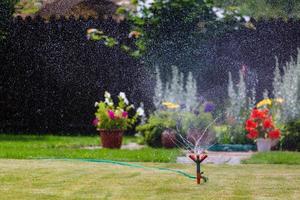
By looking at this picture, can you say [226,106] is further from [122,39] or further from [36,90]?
[36,90]

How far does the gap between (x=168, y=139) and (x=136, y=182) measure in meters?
3.47

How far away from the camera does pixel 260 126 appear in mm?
9078

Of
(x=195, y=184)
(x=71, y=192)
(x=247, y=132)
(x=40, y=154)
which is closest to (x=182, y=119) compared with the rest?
(x=247, y=132)

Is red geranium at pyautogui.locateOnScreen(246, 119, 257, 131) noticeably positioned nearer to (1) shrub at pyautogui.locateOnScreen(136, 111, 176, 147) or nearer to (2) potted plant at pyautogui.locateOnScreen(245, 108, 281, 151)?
(2) potted plant at pyautogui.locateOnScreen(245, 108, 281, 151)

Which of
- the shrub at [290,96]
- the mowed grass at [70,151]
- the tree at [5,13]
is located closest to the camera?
the mowed grass at [70,151]

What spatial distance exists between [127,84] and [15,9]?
2.22 m

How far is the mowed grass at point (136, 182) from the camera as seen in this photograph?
497cm

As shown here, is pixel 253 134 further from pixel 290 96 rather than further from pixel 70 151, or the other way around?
pixel 70 151

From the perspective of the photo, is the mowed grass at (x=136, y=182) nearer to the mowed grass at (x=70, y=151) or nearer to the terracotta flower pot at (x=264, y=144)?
the mowed grass at (x=70, y=151)

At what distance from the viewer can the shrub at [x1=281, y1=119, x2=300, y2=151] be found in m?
8.95

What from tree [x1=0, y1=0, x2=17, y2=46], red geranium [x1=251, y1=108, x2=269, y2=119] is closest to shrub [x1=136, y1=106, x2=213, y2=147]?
red geranium [x1=251, y1=108, x2=269, y2=119]

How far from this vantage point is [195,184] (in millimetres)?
5559

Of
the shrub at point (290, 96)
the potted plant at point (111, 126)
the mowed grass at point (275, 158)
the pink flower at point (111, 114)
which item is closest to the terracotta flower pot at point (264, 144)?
the shrub at point (290, 96)

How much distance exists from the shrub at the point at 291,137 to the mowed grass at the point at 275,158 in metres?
1.02
